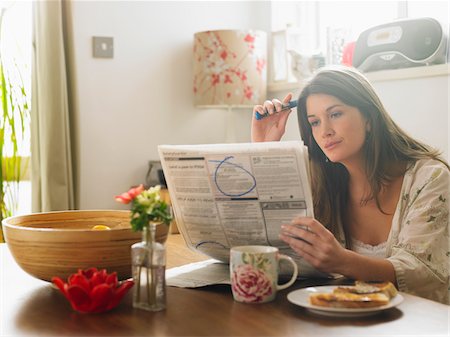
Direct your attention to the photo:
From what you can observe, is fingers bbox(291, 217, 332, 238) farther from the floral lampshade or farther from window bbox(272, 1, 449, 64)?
the floral lampshade

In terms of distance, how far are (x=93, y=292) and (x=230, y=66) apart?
2.60 m

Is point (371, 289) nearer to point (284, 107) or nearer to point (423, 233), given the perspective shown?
point (423, 233)

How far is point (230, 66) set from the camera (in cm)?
349

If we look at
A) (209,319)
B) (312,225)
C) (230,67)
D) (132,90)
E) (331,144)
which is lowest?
(209,319)

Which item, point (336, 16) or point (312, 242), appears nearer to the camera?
point (312, 242)

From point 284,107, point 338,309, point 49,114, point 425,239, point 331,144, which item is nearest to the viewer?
point 338,309

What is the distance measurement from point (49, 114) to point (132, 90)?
0.53 metres

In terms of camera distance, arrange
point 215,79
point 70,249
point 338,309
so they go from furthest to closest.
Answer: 1. point 215,79
2. point 70,249
3. point 338,309

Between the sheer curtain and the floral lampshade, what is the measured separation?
0.70 meters

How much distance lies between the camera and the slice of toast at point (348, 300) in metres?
0.98

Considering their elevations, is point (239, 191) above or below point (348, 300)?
above

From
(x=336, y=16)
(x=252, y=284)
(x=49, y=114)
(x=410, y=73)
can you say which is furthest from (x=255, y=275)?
(x=336, y=16)

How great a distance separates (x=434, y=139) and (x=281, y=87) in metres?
1.10

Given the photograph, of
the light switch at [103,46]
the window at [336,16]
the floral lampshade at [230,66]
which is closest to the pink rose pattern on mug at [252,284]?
the window at [336,16]
